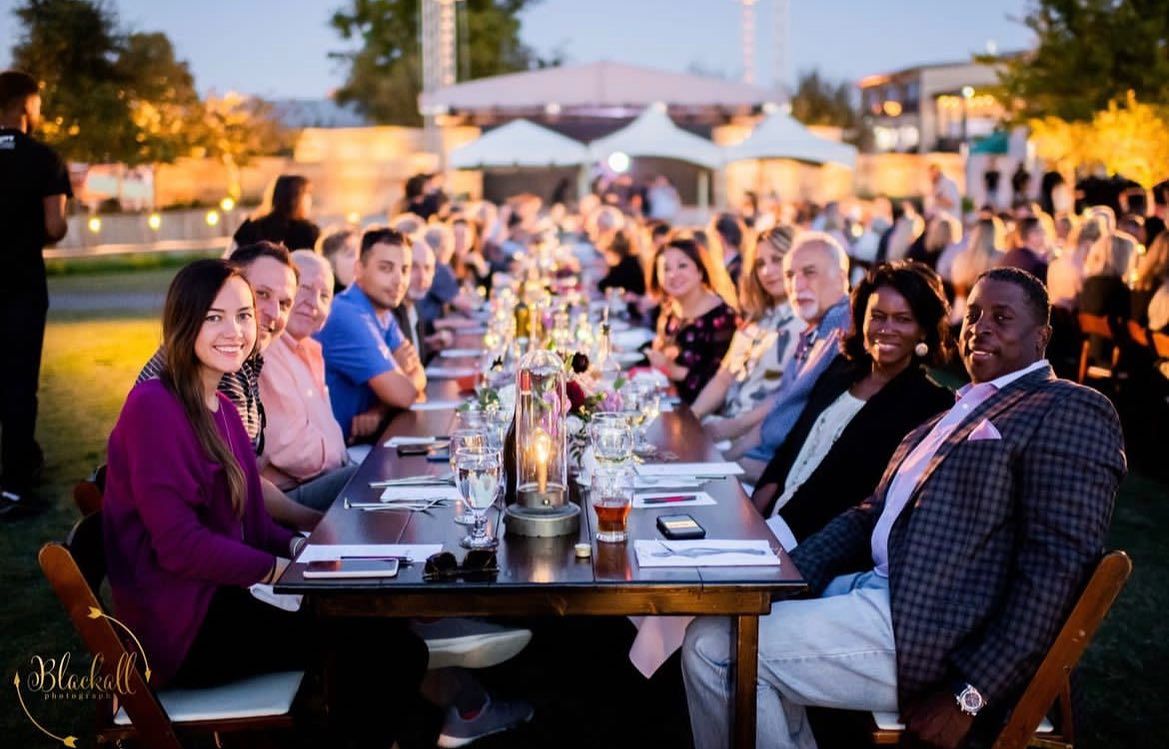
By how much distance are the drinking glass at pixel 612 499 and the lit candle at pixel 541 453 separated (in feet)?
0.49

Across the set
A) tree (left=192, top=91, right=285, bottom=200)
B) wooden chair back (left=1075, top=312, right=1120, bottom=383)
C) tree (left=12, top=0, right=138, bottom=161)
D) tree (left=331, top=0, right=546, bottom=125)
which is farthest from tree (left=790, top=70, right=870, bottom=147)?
wooden chair back (left=1075, top=312, right=1120, bottom=383)

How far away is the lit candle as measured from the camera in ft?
8.52

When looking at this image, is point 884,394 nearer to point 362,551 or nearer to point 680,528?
point 680,528

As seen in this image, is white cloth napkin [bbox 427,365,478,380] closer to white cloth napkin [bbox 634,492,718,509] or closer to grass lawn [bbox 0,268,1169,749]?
grass lawn [bbox 0,268,1169,749]

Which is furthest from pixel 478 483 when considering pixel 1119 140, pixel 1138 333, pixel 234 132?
pixel 234 132

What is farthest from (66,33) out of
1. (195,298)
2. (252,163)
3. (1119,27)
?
(195,298)

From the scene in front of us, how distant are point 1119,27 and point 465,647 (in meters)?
17.5

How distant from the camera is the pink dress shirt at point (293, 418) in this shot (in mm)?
3635

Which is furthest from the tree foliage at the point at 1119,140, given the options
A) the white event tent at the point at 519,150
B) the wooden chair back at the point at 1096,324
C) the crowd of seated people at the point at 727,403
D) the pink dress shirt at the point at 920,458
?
the pink dress shirt at the point at 920,458

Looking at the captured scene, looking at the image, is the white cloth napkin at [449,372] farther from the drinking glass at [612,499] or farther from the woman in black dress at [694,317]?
the drinking glass at [612,499]

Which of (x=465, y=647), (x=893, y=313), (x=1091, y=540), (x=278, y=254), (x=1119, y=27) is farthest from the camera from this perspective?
(x=1119, y=27)

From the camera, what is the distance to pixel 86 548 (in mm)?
2262

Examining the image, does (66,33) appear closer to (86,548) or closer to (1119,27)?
(1119,27)

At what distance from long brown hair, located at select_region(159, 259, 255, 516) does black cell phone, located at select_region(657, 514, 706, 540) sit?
0.88m
